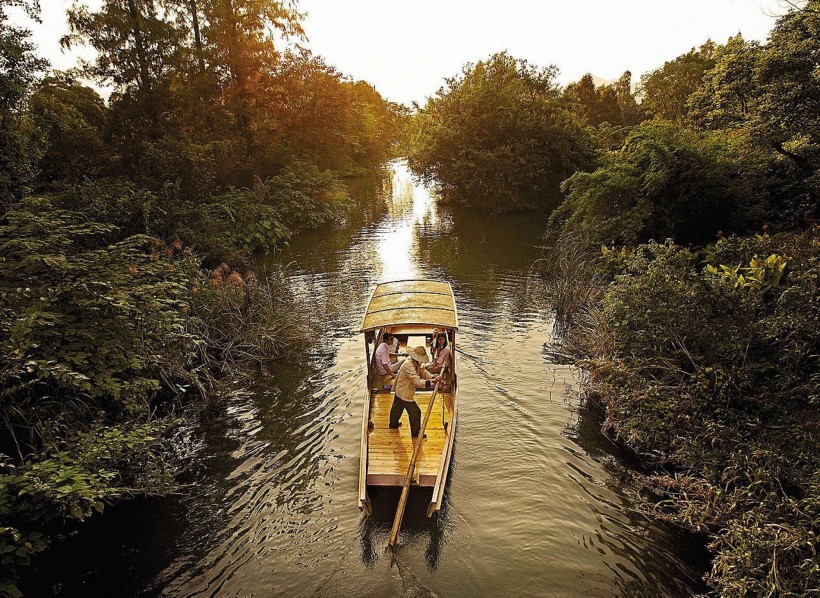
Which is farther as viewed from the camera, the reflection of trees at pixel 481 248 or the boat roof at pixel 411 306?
the reflection of trees at pixel 481 248

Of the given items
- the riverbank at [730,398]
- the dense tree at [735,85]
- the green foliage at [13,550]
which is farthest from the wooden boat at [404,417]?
the dense tree at [735,85]

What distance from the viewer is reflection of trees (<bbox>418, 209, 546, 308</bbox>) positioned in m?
20.1

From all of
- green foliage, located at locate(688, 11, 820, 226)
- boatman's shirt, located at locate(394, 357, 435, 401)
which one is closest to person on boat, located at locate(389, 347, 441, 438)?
boatman's shirt, located at locate(394, 357, 435, 401)

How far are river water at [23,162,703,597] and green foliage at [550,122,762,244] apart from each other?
17.8 ft

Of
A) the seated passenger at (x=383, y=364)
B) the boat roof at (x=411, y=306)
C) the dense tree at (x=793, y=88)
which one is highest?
the dense tree at (x=793, y=88)

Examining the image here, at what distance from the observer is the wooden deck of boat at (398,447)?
308 inches

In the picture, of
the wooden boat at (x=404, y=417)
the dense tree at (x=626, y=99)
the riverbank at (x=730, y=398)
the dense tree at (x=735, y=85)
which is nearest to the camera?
the riverbank at (x=730, y=398)

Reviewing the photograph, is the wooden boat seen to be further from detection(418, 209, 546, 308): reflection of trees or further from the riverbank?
detection(418, 209, 546, 308): reflection of trees

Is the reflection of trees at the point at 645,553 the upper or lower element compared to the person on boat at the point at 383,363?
lower

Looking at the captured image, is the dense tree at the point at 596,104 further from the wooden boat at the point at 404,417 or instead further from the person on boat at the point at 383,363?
the person on boat at the point at 383,363

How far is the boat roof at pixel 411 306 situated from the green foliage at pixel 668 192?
714 cm

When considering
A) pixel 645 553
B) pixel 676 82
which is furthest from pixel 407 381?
pixel 676 82

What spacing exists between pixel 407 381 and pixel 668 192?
11.2 m

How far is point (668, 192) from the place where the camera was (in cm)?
1442
